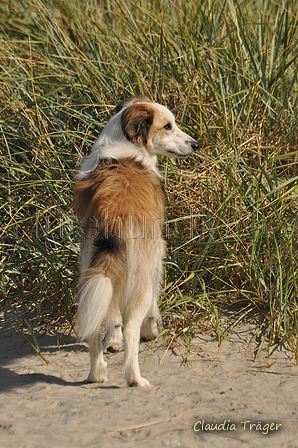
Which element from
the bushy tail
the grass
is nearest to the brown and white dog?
the bushy tail

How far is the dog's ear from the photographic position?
3.67m

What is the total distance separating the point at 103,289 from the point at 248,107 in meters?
2.61

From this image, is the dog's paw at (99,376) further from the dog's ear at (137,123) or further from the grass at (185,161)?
the dog's ear at (137,123)

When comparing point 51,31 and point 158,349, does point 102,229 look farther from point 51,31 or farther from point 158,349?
point 51,31

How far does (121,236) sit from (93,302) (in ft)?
1.33

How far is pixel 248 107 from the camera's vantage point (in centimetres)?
486

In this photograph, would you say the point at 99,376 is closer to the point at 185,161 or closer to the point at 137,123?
the point at 137,123

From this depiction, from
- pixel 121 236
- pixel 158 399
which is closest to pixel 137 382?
pixel 158 399

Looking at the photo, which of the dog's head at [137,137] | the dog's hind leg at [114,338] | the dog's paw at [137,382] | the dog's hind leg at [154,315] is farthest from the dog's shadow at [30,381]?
the dog's head at [137,137]

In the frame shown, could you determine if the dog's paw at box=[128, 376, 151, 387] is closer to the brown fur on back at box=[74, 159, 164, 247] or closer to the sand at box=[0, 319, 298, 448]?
the sand at box=[0, 319, 298, 448]

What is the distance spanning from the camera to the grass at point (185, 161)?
12.9ft

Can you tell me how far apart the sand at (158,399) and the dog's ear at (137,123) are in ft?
4.51

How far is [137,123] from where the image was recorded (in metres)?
3.70

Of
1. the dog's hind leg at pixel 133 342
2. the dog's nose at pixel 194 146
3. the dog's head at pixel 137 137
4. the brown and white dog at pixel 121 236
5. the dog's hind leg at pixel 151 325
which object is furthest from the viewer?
the dog's nose at pixel 194 146
